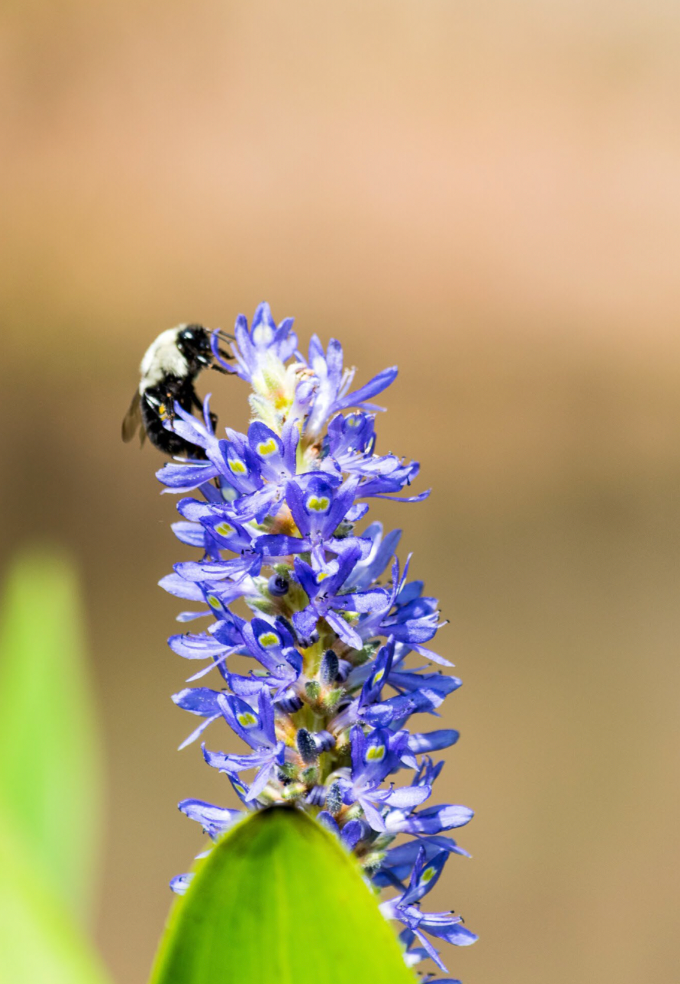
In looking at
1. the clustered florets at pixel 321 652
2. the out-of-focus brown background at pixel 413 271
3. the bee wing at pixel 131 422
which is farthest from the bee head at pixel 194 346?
the out-of-focus brown background at pixel 413 271

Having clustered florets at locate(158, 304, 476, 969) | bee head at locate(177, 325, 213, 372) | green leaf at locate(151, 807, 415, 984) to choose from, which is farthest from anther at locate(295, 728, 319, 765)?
bee head at locate(177, 325, 213, 372)

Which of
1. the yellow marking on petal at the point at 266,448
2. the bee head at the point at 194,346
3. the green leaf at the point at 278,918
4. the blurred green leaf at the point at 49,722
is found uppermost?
the bee head at the point at 194,346

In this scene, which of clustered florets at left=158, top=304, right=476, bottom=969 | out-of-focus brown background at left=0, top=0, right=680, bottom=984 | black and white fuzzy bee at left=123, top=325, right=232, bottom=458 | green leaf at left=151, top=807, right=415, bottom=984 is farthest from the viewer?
out-of-focus brown background at left=0, top=0, right=680, bottom=984

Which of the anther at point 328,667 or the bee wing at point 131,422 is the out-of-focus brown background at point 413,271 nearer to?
the bee wing at point 131,422

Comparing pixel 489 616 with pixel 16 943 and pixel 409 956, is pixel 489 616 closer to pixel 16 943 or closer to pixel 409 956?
pixel 409 956

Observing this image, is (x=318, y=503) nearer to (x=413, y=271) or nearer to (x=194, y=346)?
(x=194, y=346)

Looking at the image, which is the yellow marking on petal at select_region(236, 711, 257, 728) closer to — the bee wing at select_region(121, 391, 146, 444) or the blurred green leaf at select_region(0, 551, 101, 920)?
the blurred green leaf at select_region(0, 551, 101, 920)
